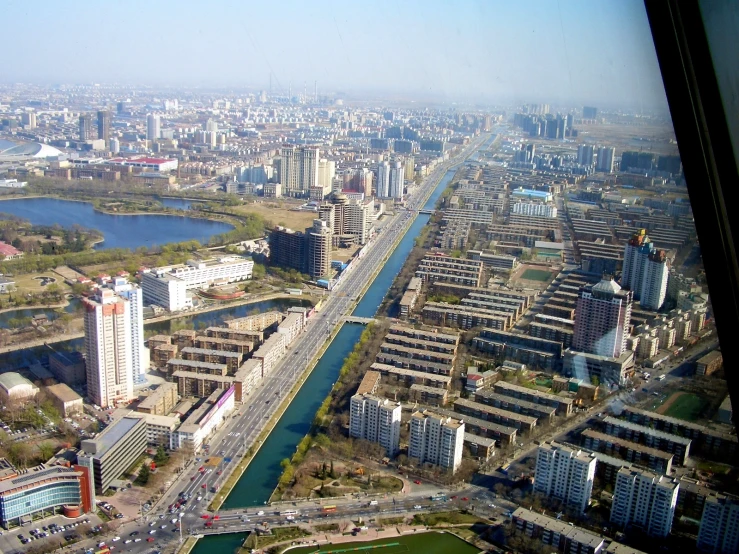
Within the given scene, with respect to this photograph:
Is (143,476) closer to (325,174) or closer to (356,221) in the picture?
(356,221)

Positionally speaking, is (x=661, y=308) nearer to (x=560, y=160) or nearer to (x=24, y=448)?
(x=24, y=448)

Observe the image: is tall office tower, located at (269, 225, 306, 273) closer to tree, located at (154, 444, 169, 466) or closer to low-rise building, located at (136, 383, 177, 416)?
low-rise building, located at (136, 383, 177, 416)

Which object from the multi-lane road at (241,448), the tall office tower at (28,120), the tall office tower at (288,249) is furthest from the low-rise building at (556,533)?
the tall office tower at (28,120)

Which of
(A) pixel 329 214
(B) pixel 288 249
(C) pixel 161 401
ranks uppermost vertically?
(A) pixel 329 214

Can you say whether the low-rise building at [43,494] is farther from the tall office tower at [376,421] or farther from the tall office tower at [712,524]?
the tall office tower at [712,524]

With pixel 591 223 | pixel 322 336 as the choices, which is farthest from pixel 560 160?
pixel 322 336

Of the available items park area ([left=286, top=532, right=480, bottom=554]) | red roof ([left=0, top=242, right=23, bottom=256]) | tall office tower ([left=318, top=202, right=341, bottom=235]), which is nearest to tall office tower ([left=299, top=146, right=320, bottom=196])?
tall office tower ([left=318, top=202, right=341, bottom=235])

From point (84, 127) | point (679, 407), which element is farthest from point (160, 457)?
point (84, 127)
